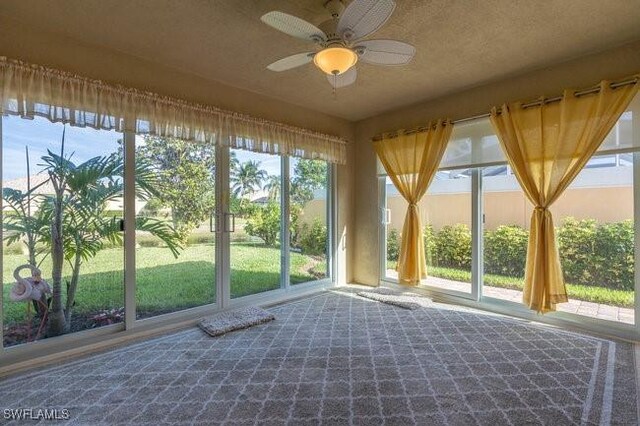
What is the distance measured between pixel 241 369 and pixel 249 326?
2.57 ft

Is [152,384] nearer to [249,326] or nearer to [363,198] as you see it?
Result: [249,326]

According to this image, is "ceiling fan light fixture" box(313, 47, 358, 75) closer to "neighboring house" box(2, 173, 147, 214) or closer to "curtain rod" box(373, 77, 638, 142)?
"curtain rod" box(373, 77, 638, 142)

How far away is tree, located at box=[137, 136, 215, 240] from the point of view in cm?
296

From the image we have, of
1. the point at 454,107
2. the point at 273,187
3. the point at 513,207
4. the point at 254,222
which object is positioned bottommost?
the point at 254,222

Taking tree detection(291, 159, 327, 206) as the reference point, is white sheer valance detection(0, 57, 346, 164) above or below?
above

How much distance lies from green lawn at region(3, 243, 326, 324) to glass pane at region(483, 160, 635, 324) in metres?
2.55

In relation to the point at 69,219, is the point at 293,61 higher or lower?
higher

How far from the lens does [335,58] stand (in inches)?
74.7

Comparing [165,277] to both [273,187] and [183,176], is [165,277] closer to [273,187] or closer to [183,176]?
[183,176]

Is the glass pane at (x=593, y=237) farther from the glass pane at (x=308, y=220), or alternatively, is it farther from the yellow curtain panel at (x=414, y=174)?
the glass pane at (x=308, y=220)

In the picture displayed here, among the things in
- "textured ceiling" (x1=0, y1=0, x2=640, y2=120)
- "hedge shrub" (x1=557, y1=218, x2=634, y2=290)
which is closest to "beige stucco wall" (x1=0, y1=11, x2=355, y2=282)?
"textured ceiling" (x1=0, y1=0, x2=640, y2=120)

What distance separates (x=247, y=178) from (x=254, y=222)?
0.51 meters

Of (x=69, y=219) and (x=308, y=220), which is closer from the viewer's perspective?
(x=69, y=219)

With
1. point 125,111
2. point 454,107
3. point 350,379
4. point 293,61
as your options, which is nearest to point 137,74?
point 125,111
